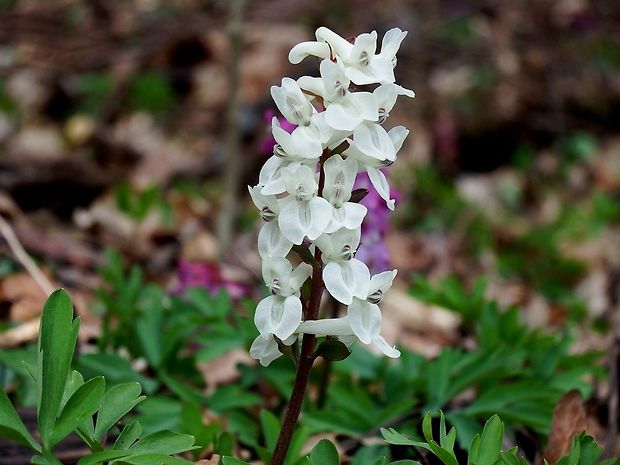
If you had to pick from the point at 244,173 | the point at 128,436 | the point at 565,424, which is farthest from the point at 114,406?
the point at 244,173

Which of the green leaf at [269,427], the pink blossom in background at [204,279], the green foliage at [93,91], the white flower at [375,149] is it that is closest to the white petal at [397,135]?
the white flower at [375,149]

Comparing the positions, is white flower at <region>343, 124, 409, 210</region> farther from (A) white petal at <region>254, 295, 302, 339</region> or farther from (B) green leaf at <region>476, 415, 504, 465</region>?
(B) green leaf at <region>476, 415, 504, 465</region>

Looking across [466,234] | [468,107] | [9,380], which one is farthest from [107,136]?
[9,380]

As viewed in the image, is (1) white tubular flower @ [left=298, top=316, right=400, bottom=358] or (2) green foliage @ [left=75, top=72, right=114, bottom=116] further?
(2) green foliage @ [left=75, top=72, right=114, bottom=116]

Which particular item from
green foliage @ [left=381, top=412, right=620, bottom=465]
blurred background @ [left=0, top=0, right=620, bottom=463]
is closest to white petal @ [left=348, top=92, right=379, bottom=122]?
green foliage @ [left=381, top=412, right=620, bottom=465]

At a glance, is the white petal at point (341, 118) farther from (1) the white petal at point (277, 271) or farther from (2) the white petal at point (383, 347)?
(2) the white petal at point (383, 347)

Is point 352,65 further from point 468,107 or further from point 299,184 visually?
point 468,107
